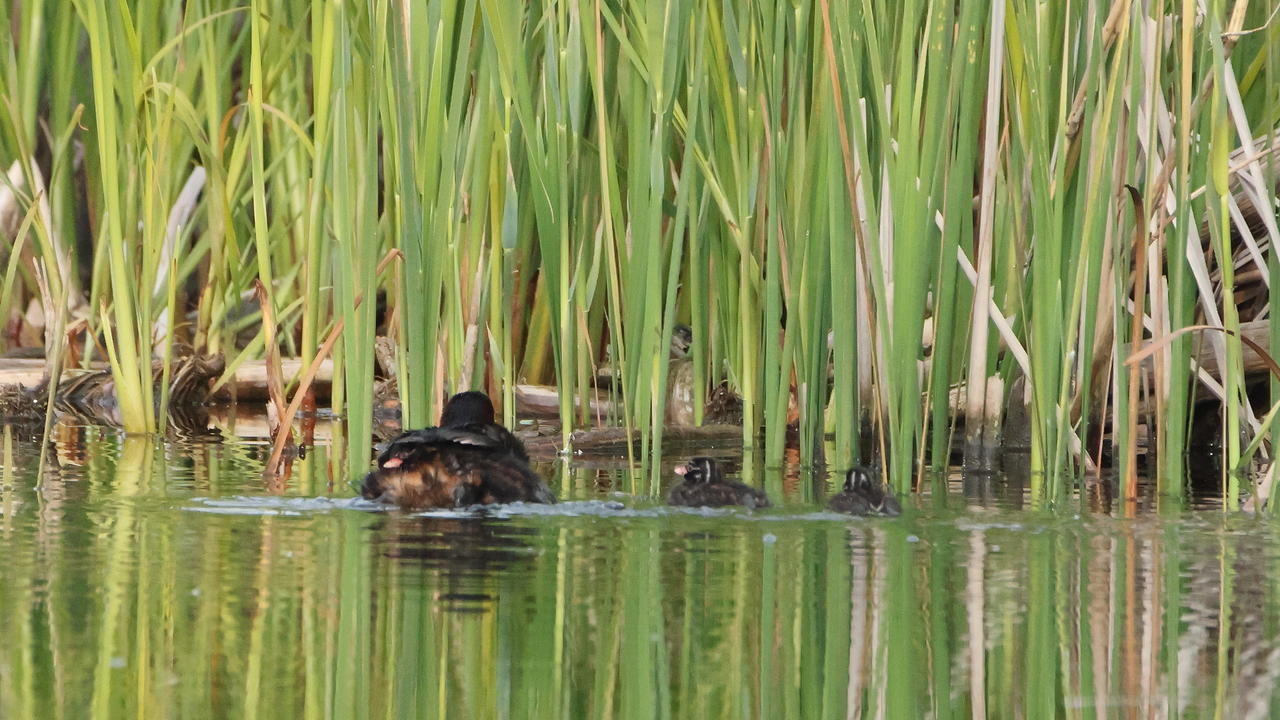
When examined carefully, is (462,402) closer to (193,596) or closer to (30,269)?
(193,596)

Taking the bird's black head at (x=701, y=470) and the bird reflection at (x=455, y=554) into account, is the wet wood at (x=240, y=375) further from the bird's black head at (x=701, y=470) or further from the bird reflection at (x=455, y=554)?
the bird reflection at (x=455, y=554)

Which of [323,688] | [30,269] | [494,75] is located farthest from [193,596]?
[30,269]

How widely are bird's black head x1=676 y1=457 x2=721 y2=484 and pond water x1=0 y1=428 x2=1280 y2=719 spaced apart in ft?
0.49

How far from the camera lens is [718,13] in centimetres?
651

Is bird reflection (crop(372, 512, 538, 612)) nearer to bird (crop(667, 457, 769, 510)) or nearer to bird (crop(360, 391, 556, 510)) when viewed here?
bird (crop(360, 391, 556, 510))

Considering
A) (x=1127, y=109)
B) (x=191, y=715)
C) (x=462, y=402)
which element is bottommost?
(x=191, y=715)

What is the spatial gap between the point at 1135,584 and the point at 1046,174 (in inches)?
68.9

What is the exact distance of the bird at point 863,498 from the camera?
5.22 metres

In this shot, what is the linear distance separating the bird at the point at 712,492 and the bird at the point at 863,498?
0.70ft

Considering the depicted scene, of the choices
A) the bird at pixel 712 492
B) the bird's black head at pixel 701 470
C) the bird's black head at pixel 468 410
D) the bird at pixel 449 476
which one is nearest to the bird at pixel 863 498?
Result: the bird at pixel 712 492

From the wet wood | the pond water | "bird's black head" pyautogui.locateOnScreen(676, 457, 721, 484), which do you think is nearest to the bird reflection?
the pond water

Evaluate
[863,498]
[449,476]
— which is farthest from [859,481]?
[449,476]

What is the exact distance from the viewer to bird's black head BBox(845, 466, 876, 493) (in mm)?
5305

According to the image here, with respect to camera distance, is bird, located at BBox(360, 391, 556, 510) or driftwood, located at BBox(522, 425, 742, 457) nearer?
bird, located at BBox(360, 391, 556, 510)
